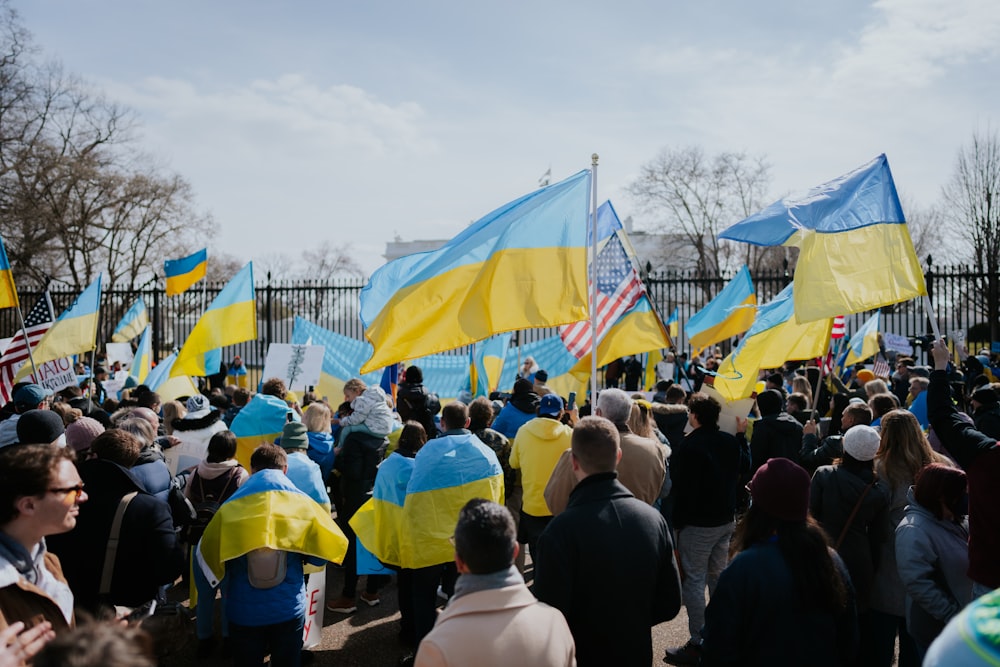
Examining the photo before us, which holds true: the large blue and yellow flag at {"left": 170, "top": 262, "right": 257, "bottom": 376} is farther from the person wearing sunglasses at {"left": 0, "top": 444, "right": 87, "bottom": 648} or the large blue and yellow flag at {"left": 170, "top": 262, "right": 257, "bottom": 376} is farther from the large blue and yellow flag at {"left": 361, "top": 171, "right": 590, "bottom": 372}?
the person wearing sunglasses at {"left": 0, "top": 444, "right": 87, "bottom": 648}

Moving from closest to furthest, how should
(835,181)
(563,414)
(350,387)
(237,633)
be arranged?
(237,633) < (835,181) < (563,414) < (350,387)

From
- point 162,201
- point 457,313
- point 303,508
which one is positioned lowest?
point 303,508

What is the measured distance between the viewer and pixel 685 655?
5352mm

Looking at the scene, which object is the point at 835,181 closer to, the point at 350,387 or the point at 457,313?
the point at 457,313

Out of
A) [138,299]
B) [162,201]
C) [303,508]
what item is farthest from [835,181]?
[162,201]

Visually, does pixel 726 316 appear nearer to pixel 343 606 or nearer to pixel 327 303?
pixel 343 606

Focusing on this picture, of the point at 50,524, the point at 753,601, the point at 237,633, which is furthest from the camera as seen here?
the point at 237,633

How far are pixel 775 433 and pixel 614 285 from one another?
6.49 feet

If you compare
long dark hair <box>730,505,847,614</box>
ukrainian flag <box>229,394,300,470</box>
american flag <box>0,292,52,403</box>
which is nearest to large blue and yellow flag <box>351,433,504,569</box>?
ukrainian flag <box>229,394,300,470</box>

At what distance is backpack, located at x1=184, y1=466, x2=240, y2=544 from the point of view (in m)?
5.13

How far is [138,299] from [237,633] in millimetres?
12893

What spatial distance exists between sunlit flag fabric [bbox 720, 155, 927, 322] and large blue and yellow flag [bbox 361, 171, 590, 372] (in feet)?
4.93

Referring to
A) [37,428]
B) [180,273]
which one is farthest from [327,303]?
[37,428]

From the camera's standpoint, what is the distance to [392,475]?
17.3 feet
